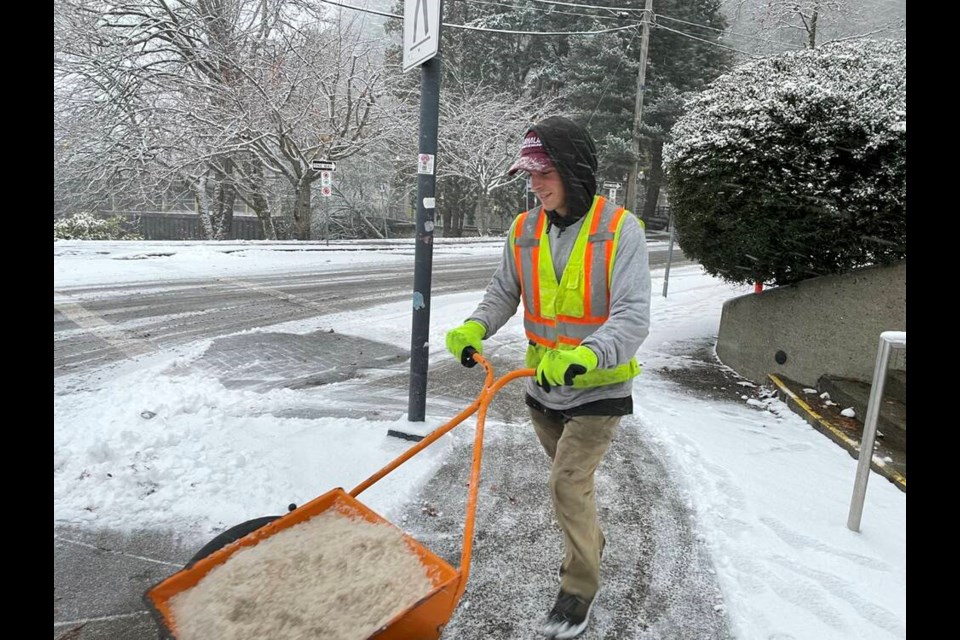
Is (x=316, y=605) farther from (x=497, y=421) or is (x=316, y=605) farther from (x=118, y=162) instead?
(x=118, y=162)

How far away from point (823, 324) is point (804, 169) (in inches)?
58.6

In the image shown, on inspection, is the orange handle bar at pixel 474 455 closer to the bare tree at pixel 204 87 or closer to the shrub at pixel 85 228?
the bare tree at pixel 204 87

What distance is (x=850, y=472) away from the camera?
4207mm

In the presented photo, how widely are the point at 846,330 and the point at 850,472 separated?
6.14 feet

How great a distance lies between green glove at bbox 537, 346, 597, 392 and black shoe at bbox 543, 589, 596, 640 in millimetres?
1026

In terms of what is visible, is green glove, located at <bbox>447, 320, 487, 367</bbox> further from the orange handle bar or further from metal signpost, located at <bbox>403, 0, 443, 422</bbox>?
metal signpost, located at <bbox>403, 0, 443, 422</bbox>

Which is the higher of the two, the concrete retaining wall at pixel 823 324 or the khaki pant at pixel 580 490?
the concrete retaining wall at pixel 823 324

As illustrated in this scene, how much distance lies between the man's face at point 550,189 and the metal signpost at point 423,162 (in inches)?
67.3

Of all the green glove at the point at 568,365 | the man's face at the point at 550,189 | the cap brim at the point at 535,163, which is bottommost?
the green glove at the point at 568,365

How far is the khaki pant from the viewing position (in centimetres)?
244

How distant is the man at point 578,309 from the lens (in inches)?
91.2

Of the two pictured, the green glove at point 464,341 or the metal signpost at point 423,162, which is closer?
the green glove at point 464,341

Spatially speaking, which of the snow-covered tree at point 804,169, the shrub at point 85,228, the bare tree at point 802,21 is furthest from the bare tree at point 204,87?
the snow-covered tree at point 804,169
